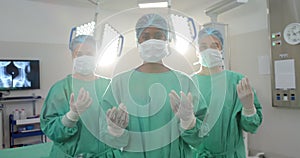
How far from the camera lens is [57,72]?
3.98m

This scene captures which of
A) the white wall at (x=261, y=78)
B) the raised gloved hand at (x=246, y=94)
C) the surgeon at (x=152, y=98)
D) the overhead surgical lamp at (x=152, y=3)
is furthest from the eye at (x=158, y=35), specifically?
the white wall at (x=261, y=78)

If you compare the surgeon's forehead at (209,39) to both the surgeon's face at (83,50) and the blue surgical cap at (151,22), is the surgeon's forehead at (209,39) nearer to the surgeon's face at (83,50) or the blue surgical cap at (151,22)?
the blue surgical cap at (151,22)

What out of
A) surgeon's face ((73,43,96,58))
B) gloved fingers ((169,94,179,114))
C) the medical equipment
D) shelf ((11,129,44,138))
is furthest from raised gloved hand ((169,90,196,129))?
shelf ((11,129,44,138))

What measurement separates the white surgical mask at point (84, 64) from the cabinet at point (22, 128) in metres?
2.61

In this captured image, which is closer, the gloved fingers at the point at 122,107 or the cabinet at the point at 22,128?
the gloved fingers at the point at 122,107

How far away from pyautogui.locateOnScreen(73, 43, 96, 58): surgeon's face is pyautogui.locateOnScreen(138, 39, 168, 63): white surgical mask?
0.99 ft

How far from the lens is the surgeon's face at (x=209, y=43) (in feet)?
4.59

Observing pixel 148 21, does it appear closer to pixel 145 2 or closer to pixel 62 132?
pixel 145 2

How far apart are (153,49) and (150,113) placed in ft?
0.85

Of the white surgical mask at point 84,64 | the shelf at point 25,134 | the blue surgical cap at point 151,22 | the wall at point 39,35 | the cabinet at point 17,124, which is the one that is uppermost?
the wall at point 39,35

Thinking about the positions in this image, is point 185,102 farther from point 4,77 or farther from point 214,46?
point 4,77

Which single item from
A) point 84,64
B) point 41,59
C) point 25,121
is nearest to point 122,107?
point 84,64

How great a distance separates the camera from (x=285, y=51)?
252 cm

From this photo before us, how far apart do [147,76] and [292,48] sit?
1962mm
